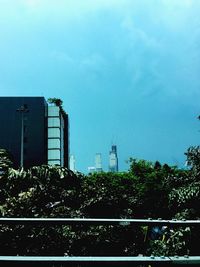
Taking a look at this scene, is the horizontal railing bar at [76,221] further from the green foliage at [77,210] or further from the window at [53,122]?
the window at [53,122]

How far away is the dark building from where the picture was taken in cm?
6681

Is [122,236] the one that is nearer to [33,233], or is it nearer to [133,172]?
[33,233]

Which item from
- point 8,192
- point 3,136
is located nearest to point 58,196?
point 8,192

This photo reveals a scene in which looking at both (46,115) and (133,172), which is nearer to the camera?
(133,172)

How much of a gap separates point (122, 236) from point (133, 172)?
22402 millimetres

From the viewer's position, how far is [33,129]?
68.5 metres

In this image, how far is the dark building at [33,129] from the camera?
Answer: 6681 centimetres

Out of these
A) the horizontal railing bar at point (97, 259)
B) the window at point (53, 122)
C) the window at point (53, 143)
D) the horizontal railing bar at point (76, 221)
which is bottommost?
the horizontal railing bar at point (97, 259)

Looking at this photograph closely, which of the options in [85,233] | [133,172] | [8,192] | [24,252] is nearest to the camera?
[24,252]

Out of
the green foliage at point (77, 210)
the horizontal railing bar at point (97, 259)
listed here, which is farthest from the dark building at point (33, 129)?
the horizontal railing bar at point (97, 259)

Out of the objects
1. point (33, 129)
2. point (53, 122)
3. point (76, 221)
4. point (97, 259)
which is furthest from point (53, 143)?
point (97, 259)

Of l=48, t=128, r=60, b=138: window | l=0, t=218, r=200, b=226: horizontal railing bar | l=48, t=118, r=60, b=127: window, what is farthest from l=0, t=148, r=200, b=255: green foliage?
l=48, t=118, r=60, b=127: window

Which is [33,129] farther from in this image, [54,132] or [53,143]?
[53,143]

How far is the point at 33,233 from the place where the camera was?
23.6ft
